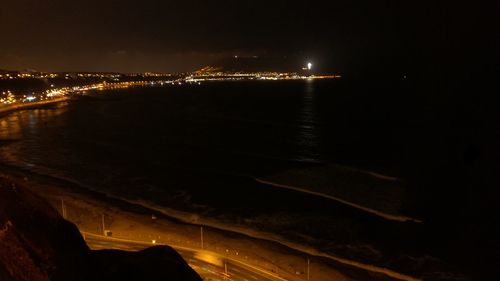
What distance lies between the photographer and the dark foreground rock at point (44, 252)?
15.8ft

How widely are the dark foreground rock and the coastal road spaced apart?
24.6 ft

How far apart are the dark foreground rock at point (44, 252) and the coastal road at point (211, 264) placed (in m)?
7.50

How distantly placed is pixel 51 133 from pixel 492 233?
162 feet

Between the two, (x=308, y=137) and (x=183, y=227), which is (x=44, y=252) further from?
(x=308, y=137)

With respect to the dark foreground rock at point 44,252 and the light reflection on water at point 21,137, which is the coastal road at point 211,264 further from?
the light reflection on water at point 21,137

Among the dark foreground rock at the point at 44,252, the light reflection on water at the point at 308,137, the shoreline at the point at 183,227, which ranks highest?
the dark foreground rock at the point at 44,252

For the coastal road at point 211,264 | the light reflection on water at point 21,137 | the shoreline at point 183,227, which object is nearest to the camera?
the coastal road at point 211,264

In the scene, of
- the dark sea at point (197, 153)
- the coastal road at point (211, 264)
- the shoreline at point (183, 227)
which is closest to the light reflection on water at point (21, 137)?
the dark sea at point (197, 153)

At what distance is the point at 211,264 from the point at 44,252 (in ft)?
33.2

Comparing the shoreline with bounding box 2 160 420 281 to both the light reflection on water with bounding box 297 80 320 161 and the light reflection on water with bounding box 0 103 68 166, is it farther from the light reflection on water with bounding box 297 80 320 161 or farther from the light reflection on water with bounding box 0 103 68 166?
the light reflection on water with bounding box 297 80 320 161

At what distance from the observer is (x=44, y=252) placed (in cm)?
505

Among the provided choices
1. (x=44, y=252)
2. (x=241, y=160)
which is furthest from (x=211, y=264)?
(x=241, y=160)

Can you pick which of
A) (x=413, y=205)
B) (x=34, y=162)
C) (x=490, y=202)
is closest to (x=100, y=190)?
(x=34, y=162)

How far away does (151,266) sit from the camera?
6465 mm
